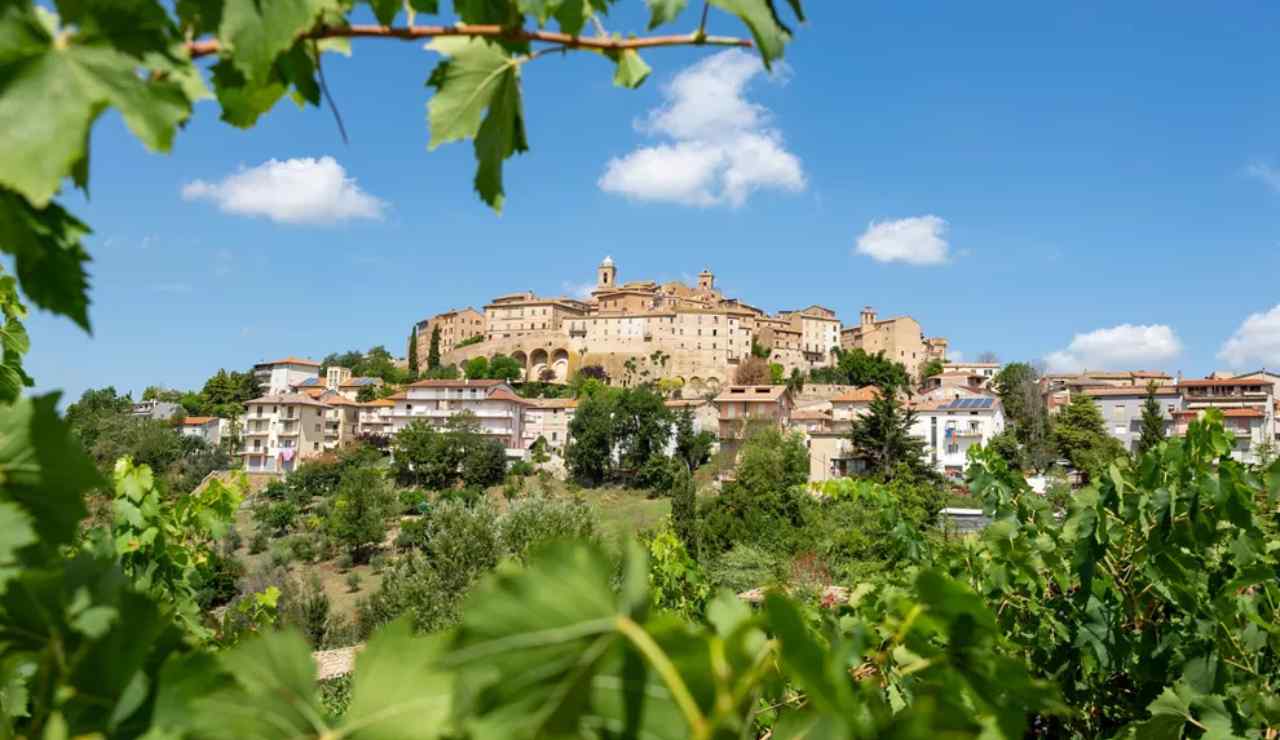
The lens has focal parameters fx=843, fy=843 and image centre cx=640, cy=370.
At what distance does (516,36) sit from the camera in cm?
86

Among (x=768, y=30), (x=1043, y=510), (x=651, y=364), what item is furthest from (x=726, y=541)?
(x=651, y=364)

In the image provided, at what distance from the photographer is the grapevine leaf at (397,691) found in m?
0.59

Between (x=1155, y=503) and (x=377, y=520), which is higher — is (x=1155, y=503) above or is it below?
above

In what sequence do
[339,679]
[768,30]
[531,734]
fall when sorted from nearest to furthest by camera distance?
[531,734] → [768,30] → [339,679]

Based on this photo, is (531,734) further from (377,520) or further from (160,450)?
(160,450)

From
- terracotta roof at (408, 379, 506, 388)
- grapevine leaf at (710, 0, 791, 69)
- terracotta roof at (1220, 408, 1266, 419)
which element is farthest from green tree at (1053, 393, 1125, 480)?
grapevine leaf at (710, 0, 791, 69)

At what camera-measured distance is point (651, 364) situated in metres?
75.4

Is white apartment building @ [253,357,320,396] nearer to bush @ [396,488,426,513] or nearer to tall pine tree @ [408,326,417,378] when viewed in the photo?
tall pine tree @ [408,326,417,378]

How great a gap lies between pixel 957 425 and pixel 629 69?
53956mm

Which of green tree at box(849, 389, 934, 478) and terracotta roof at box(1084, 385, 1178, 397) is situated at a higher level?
terracotta roof at box(1084, 385, 1178, 397)

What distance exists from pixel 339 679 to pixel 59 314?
13.7 meters

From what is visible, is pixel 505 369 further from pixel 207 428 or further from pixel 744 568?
pixel 744 568

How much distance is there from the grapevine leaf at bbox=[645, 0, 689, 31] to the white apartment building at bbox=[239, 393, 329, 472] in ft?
212

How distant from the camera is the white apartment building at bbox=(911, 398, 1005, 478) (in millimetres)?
50375
